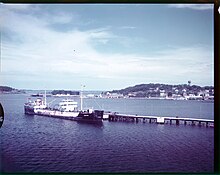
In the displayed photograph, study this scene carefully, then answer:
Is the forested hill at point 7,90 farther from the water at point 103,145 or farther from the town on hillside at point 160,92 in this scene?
the town on hillside at point 160,92

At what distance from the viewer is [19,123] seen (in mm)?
3113

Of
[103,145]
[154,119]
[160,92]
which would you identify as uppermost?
[160,92]

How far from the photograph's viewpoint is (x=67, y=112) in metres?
3.92

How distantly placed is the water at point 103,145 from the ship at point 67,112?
0.61 feet

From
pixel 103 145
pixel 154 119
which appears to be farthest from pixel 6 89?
pixel 154 119

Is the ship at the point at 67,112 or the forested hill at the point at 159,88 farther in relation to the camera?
the ship at the point at 67,112

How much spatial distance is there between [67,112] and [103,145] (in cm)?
96

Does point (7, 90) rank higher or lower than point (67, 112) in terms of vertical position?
higher

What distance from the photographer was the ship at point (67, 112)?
3.65 m

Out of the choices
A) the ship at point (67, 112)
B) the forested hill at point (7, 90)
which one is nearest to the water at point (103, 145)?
the forested hill at point (7, 90)

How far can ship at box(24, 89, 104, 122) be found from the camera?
365 cm

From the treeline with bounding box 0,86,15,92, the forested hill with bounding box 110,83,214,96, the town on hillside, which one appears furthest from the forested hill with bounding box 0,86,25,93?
the forested hill with bounding box 110,83,214,96

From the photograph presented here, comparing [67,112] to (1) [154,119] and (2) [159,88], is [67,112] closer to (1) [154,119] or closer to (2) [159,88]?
(1) [154,119]

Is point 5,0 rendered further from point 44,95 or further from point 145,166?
point 145,166
